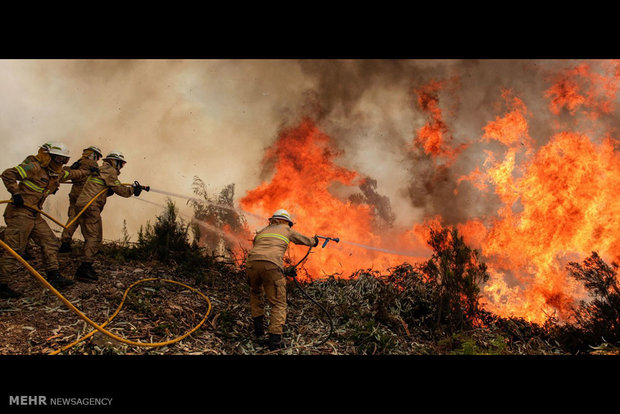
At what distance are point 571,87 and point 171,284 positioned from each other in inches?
501

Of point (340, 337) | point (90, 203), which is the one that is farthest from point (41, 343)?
point (340, 337)

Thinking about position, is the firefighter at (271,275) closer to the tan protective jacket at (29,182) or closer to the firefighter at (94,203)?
the firefighter at (94,203)

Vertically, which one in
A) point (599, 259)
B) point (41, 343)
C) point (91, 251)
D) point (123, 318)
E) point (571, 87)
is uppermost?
point (571, 87)

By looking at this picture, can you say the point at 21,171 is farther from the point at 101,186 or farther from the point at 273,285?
the point at 273,285

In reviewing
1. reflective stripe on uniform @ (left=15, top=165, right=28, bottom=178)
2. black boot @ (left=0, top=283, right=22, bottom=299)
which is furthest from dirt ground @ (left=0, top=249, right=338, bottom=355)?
reflective stripe on uniform @ (left=15, top=165, right=28, bottom=178)

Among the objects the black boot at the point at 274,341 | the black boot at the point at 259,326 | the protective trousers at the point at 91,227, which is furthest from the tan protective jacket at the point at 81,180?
the black boot at the point at 274,341

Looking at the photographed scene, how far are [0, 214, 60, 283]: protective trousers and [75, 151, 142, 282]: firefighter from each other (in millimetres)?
605

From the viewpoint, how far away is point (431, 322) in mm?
6805

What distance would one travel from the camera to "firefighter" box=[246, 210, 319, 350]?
5.29 m

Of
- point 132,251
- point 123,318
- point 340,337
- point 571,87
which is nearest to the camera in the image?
point 123,318

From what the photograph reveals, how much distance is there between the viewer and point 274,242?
548 cm

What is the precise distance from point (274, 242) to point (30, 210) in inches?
179

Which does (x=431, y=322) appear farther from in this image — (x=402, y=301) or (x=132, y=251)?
(x=132, y=251)

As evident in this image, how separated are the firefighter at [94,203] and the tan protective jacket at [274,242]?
3569 mm
